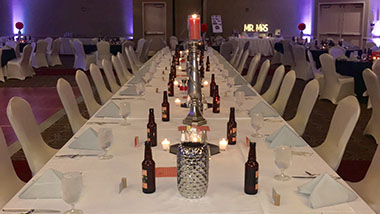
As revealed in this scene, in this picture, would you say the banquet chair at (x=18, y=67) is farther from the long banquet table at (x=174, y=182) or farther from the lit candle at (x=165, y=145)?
the lit candle at (x=165, y=145)

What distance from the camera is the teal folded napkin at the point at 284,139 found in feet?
8.76

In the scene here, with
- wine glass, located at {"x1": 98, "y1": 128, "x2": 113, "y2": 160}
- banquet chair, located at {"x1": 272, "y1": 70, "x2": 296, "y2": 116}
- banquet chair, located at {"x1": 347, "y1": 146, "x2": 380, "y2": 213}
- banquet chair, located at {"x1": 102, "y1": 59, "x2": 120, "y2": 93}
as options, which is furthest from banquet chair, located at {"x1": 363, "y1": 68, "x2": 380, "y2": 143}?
wine glass, located at {"x1": 98, "y1": 128, "x2": 113, "y2": 160}

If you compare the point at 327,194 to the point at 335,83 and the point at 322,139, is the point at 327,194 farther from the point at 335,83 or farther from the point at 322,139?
the point at 335,83

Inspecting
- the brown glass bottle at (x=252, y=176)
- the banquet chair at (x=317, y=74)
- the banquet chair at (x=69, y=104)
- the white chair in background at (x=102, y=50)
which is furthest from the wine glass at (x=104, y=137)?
the white chair in background at (x=102, y=50)

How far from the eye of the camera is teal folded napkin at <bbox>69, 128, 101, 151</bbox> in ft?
8.53

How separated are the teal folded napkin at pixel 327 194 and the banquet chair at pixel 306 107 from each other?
2.08m

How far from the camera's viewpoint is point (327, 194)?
1.87 m

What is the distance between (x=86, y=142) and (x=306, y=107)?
7.12 ft

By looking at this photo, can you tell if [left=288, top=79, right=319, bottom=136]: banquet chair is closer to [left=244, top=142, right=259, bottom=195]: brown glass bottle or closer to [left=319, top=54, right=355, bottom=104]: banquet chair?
[left=244, top=142, right=259, bottom=195]: brown glass bottle

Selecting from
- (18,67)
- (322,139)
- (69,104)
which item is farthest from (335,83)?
(18,67)

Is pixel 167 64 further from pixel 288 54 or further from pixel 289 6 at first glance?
pixel 289 6

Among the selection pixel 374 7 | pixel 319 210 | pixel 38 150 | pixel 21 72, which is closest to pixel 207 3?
pixel 374 7

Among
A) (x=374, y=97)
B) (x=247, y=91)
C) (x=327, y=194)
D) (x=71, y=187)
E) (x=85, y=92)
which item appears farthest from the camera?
(x=374, y=97)

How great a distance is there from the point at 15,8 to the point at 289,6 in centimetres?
1194
